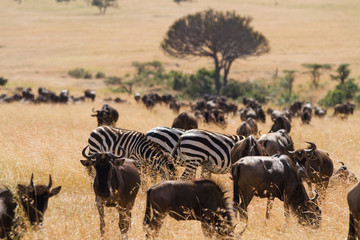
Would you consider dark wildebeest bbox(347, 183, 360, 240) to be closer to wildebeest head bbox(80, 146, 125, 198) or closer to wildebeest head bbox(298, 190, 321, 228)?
wildebeest head bbox(298, 190, 321, 228)

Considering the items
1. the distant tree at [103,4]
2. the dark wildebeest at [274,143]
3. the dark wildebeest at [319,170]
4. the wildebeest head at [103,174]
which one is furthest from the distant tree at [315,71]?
the distant tree at [103,4]

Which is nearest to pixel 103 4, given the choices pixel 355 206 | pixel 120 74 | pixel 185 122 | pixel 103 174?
pixel 120 74

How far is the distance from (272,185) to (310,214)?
69 centimetres

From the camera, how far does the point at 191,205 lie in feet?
20.7

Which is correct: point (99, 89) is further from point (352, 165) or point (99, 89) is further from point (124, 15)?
point (124, 15)

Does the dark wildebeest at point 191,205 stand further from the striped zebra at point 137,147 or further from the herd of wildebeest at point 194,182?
the striped zebra at point 137,147

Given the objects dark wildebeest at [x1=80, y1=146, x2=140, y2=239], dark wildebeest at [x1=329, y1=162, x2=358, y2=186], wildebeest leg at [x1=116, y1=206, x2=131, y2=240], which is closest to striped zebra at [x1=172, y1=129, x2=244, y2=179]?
dark wildebeest at [x1=80, y1=146, x2=140, y2=239]

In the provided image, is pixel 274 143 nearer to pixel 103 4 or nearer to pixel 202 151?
pixel 202 151

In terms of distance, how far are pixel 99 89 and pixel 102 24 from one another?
54.6 meters

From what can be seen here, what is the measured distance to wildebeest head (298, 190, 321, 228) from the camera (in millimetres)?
6875

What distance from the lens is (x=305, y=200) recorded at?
7.16m

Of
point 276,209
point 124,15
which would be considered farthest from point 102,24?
point 276,209

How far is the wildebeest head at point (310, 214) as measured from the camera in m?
6.88

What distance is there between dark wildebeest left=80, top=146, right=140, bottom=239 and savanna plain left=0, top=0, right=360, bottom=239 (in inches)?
12.0
